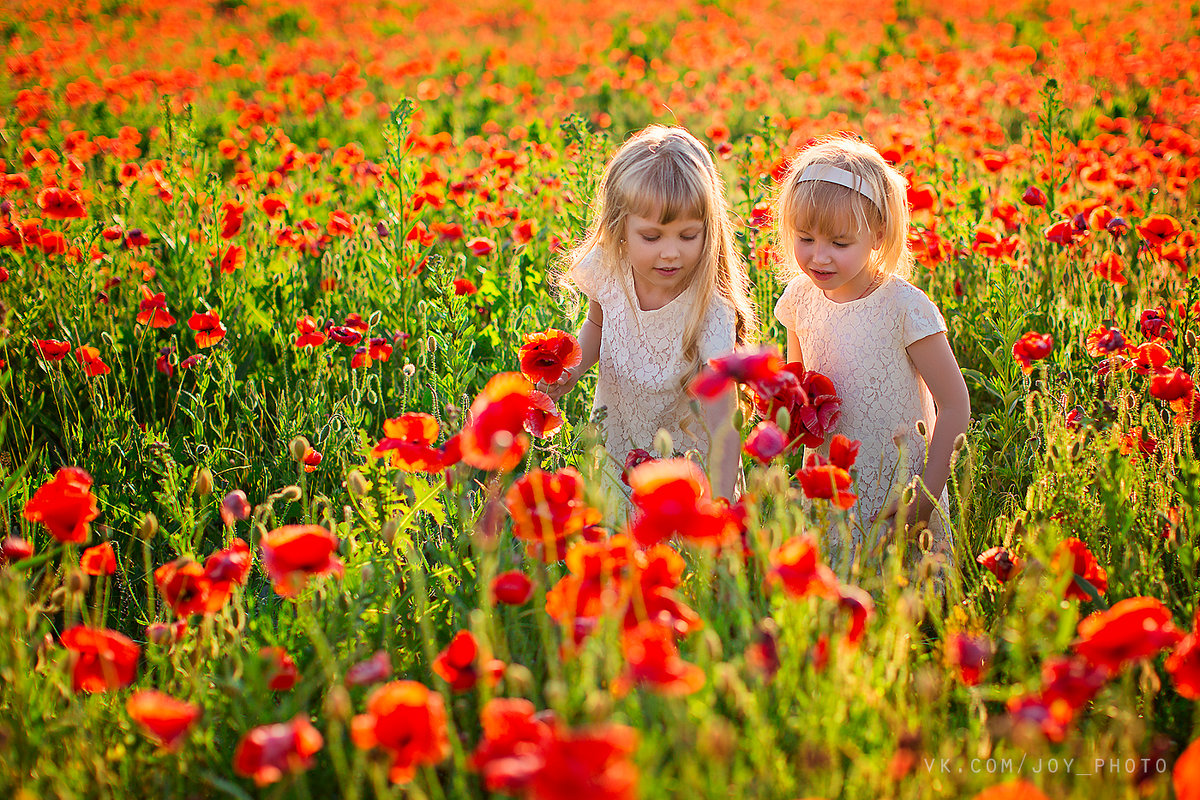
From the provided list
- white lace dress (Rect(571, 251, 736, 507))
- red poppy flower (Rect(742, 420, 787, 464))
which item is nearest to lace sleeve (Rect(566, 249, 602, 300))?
white lace dress (Rect(571, 251, 736, 507))

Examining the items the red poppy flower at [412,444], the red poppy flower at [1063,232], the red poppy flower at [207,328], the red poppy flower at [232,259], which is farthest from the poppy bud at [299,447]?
the red poppy flower at [1063,232]

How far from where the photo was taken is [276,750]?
99cm

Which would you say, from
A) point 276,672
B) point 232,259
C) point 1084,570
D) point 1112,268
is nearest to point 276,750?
point 276,672

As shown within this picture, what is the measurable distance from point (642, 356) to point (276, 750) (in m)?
1.48

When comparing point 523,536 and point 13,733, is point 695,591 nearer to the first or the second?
point 523,536

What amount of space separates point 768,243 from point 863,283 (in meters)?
1.24

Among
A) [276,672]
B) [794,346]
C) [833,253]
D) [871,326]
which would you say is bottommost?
[276,672]

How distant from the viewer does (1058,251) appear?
3396 mm

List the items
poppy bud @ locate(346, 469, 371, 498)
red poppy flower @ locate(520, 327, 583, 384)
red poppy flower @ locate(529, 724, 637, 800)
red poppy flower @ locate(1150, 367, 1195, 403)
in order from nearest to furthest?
red poppy flower @ locate(529, 724, 637, 800) → poppy bud @ locate(346, 469, 371, 498) → red poppy flower @ locate(1150, 367, 1195, 403) → red poppy flower @ locate(520, 327, 583, 384)

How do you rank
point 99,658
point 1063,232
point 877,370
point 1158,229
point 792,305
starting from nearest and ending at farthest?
point 99,658
point 877,370
point 792,305
point 1158,229
point 1063,232

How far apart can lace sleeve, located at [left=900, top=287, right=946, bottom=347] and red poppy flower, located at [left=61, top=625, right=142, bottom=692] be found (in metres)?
1.69

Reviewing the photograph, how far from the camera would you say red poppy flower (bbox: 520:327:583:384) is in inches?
73.1

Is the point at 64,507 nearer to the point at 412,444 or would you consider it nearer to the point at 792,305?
the point at 412,444

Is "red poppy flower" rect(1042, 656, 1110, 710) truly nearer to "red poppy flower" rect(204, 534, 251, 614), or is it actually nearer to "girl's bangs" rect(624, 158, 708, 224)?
"red poppy flower" rect(204, 534, 251, 614)
